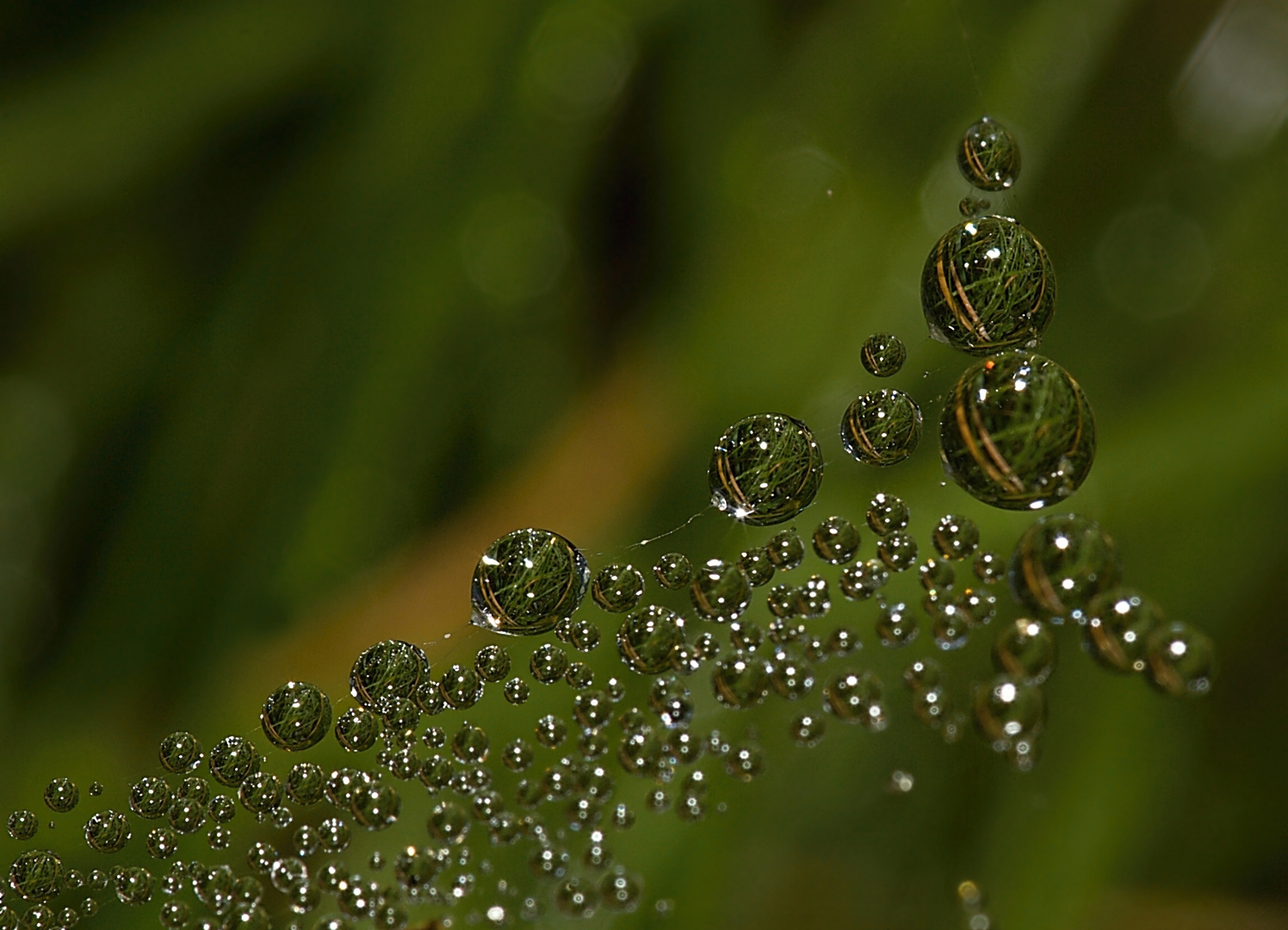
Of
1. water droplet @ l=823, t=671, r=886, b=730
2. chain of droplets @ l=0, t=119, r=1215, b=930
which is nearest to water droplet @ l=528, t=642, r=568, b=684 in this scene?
chain of droplets @ l=0, t=119, r=1215, b=930

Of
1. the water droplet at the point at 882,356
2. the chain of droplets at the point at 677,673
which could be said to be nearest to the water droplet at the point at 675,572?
the chain of droplets at the point at 677,673

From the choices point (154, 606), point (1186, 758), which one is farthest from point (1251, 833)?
point (154, 606)

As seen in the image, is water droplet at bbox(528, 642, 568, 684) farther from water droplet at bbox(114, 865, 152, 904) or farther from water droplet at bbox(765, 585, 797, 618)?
water droplet at bbox(114, 865, 152, 904)

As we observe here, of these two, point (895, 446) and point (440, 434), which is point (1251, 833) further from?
point (440, 434)

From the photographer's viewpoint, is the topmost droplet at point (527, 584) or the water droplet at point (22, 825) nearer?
the topmost droplet at point (527, 584)

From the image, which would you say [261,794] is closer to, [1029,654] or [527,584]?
[527,584]

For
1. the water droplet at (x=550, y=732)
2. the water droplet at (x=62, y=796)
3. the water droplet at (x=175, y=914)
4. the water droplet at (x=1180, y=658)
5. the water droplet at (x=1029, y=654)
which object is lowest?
the water droplet at (x=1180, y=658)

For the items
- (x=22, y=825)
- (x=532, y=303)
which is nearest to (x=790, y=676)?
(x=532, y=303)

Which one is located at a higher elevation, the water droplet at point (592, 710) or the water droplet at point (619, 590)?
the water droplet at point (619, 590)

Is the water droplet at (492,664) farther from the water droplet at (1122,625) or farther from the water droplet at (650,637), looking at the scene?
the water droplet at (1122,625)
